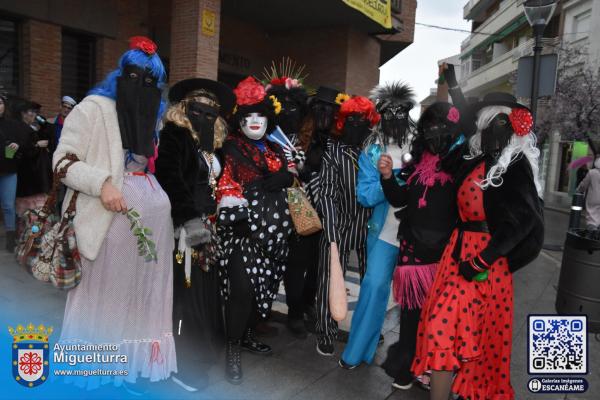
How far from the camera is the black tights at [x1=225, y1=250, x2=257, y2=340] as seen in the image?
122 inches

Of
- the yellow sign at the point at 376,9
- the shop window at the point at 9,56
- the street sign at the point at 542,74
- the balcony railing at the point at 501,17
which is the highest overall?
the balcony railing at the point at 501,17

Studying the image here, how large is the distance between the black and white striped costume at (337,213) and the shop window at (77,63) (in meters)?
8.03

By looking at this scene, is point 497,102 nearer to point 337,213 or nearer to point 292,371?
point 337,213

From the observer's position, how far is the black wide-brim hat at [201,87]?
2.96 m

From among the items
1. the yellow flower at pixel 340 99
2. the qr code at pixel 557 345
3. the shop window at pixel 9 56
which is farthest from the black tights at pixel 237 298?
the shop window at pixel 9 56

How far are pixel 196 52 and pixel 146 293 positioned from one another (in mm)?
7098

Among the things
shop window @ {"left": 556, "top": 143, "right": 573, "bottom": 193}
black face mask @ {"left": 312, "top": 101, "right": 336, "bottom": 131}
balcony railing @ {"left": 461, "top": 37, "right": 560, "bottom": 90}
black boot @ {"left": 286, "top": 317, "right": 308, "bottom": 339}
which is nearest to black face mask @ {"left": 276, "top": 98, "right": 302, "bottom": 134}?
black face mask @ {"left": 312, "top": 101, "right": 336, "bottom": 131}

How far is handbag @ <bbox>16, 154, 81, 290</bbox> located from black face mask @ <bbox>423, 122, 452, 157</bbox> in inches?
83.0

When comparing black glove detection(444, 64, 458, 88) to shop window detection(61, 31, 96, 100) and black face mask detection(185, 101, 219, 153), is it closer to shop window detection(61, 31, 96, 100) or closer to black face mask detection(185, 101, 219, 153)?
black face mask detection(185, 101, 219, 153)

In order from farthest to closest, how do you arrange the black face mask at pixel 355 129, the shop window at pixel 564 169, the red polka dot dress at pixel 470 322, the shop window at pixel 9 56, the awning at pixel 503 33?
1. the awning at pixel 503 33
2. the shop window at pixel 564 169
3. the shop window at pixel 9 56
4. the black face mask at pixel 355 129
5. the red polka dot dress at pixel 470 322

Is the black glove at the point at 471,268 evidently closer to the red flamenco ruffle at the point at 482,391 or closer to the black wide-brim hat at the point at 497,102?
the red flamenco ruffle at the point at 482,391

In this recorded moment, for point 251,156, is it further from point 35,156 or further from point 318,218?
point 35,156

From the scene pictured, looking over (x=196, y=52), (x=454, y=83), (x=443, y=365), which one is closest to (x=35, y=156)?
(x=196, y=52)

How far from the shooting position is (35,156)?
6102 mm
